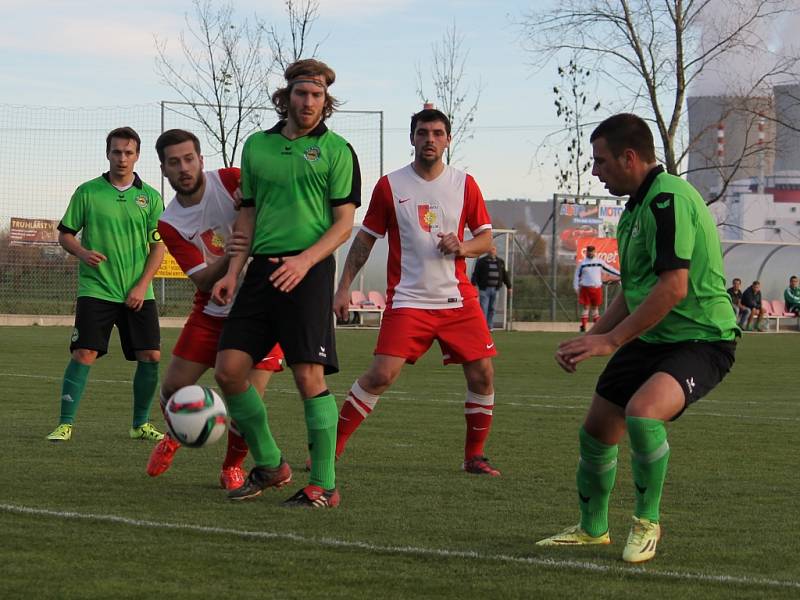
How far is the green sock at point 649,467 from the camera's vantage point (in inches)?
208

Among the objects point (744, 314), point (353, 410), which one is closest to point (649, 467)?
point (353, 410)

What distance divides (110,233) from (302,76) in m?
3.53

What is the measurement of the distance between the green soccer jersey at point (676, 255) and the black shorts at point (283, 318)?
166 centimetres

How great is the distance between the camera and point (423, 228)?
26.8 feet

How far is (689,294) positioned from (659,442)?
0.59 meters

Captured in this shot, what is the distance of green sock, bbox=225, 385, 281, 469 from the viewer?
6.81 metres

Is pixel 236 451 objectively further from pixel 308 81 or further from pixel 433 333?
pixel 308 81

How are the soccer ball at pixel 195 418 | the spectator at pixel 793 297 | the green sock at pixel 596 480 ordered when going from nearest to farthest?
1. the green sock at pixel 596 480
2. the soccer ball at pixel 195 418
3. the spectator at pixel 793 297

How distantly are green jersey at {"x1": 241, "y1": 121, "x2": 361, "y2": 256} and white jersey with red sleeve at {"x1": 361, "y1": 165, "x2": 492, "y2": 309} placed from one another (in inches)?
60.3

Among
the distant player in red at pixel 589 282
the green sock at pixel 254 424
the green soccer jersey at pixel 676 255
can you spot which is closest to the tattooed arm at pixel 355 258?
the green sock at pixel 254 424

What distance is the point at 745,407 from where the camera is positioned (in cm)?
1313

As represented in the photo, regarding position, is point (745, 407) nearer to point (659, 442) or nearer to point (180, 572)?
point (659, 442)

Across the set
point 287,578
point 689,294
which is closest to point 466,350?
point 689,294

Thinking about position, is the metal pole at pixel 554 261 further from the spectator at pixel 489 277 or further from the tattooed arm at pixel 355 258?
the tattooed arm at pixel 355 258
